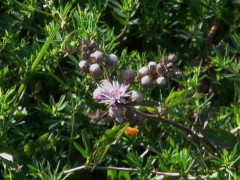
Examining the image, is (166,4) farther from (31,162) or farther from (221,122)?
(31,162)

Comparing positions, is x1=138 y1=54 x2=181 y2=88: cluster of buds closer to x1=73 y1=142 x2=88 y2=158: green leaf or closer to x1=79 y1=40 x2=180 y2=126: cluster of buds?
x1=79 y1=40 x2=180 y2=126: cluster of buds

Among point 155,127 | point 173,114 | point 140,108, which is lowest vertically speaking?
point 155,127

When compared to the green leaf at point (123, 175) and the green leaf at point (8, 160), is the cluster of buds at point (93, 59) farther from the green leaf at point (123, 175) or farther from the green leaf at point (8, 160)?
the green leaf at point (123, 175)

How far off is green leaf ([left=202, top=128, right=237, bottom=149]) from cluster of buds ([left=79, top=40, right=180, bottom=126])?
250mm

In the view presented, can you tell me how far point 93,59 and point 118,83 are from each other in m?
0.12

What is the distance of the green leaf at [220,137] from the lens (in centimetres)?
167

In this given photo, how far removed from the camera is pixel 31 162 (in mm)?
1746

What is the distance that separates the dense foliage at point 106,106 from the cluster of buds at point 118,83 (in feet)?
0.18

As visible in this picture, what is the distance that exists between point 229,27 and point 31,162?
1.10 metres

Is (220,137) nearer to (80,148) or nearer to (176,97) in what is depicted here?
(176,97)

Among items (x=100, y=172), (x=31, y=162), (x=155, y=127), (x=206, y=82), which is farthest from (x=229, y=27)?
(x=31, y=162)

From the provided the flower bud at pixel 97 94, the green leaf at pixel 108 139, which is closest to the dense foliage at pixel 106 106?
the green leaf at pixel 108 139

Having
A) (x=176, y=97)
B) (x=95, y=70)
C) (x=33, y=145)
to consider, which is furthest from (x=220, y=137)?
(x=33, y=145)

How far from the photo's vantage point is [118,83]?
155cm
